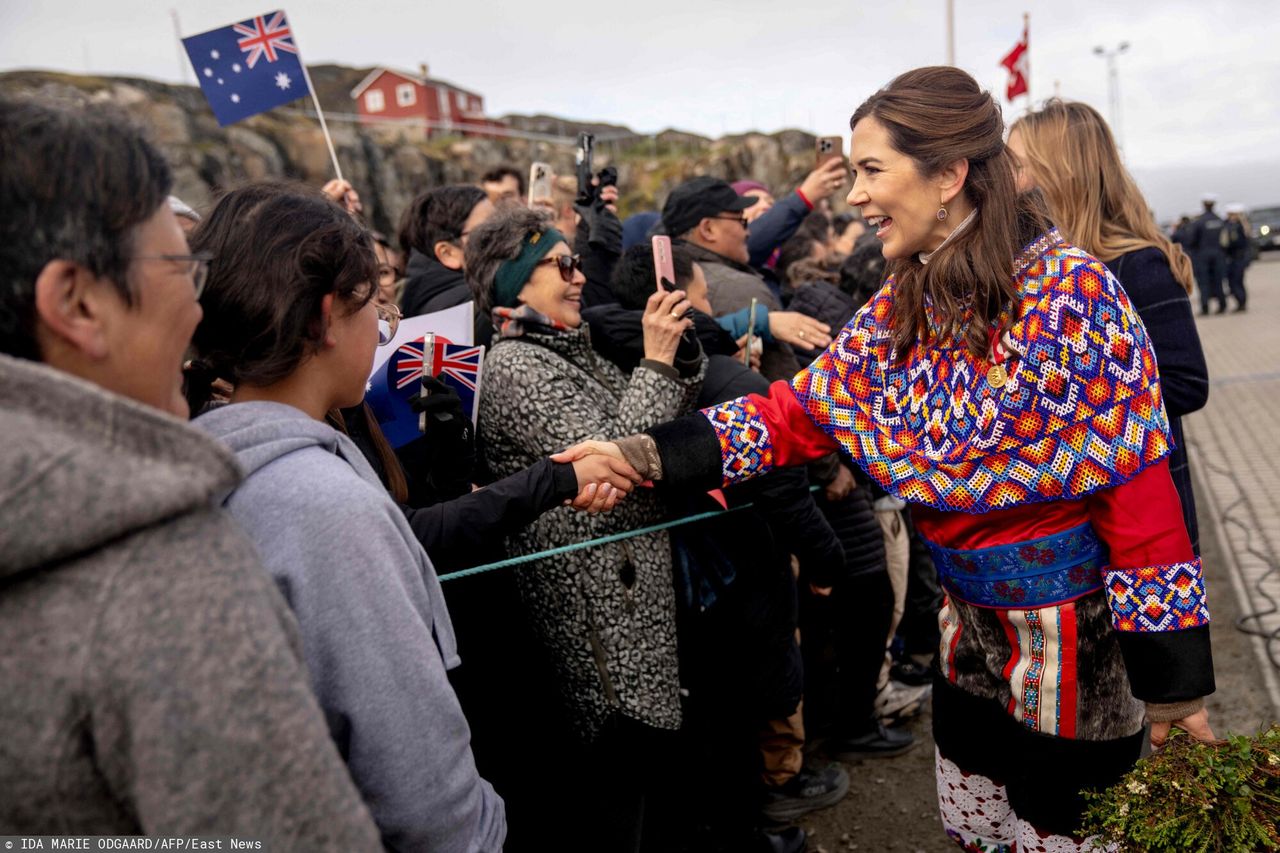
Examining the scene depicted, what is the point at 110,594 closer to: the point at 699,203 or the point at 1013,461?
the point at 1013,461

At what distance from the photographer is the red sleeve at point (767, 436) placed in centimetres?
243

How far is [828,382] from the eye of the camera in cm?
234

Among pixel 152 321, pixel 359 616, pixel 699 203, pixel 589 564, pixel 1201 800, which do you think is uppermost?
pixel 152 321

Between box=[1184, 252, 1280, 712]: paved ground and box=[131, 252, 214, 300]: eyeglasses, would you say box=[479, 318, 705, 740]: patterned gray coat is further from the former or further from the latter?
box=[1184, 252, 1280, 712]: paved ground

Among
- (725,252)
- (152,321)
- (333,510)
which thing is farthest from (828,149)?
(152,321)

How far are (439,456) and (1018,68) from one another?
15419mm

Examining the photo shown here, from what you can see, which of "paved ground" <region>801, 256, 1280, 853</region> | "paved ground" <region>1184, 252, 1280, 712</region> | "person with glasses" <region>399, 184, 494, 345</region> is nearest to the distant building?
"paved ground" <region>1184, 252, 1280, 712</region>

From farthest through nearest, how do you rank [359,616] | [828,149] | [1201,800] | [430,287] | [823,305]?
[828,149], [430,287], [823,305], [1201,800], [359,616]

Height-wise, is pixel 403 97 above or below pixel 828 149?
above

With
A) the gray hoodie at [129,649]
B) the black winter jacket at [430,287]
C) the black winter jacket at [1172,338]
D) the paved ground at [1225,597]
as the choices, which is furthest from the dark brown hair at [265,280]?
the black winter jacket at [430,287]

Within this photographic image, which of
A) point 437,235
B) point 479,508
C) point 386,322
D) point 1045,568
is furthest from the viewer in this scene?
point 437,235

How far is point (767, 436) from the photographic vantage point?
2.46 m

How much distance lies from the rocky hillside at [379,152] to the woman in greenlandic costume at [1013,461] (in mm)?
9940

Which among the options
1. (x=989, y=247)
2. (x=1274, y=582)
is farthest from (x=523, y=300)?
(x=1274, y=582)
